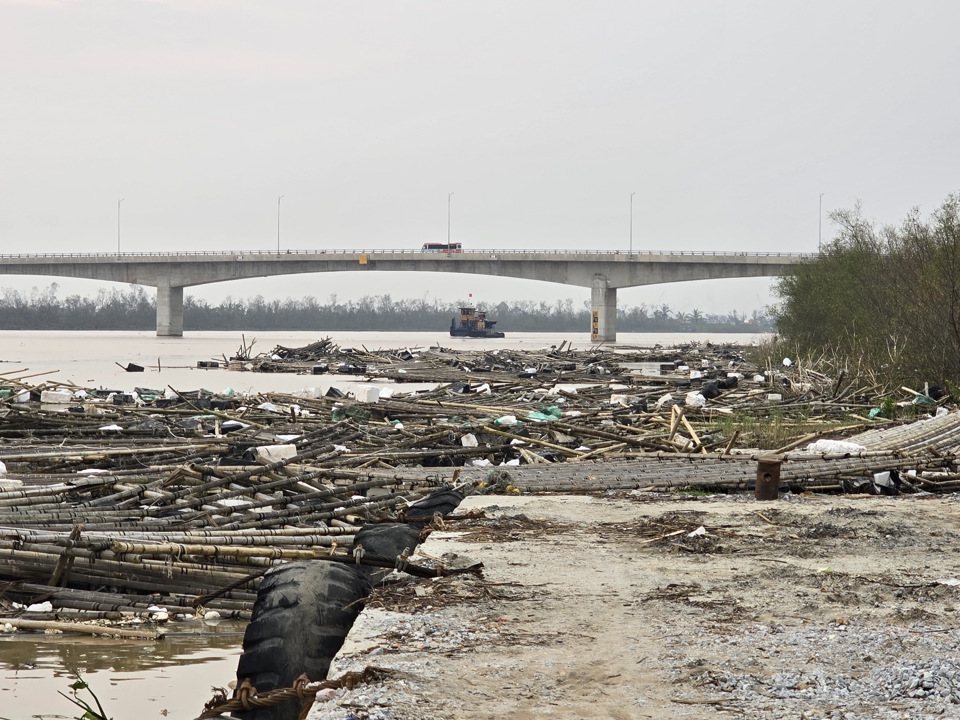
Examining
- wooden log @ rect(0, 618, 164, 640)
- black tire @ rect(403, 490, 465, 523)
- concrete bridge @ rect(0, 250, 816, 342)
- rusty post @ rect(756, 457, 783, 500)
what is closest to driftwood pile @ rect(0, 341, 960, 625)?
wooden log @ rect(0, 618, 164, 640)

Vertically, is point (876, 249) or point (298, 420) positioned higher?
point (876, 249)

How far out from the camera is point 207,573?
742cm

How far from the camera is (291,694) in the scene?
14.8 feet

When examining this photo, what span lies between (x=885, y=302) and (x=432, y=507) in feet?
94.8

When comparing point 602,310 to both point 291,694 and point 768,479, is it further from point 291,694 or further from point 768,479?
point 291,694

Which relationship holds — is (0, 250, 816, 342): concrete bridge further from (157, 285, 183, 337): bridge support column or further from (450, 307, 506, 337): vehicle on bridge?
(450, 307, 506, 337): vehicle on bridge

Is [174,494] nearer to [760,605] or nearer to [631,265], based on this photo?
[760,605]

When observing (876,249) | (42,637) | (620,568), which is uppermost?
(876,249)

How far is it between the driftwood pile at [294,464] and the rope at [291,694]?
65.8 inches

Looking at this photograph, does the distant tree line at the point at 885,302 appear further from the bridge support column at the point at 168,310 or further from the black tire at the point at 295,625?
the bridge support column at the point at 168,310

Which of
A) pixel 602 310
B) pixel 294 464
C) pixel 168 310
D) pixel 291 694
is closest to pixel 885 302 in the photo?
pixel 294 464

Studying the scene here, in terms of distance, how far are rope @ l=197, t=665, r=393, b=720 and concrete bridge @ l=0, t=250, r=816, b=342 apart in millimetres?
83253

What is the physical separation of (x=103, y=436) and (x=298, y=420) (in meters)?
3.45

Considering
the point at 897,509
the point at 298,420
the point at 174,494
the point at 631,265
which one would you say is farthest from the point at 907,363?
the point at 631,265
